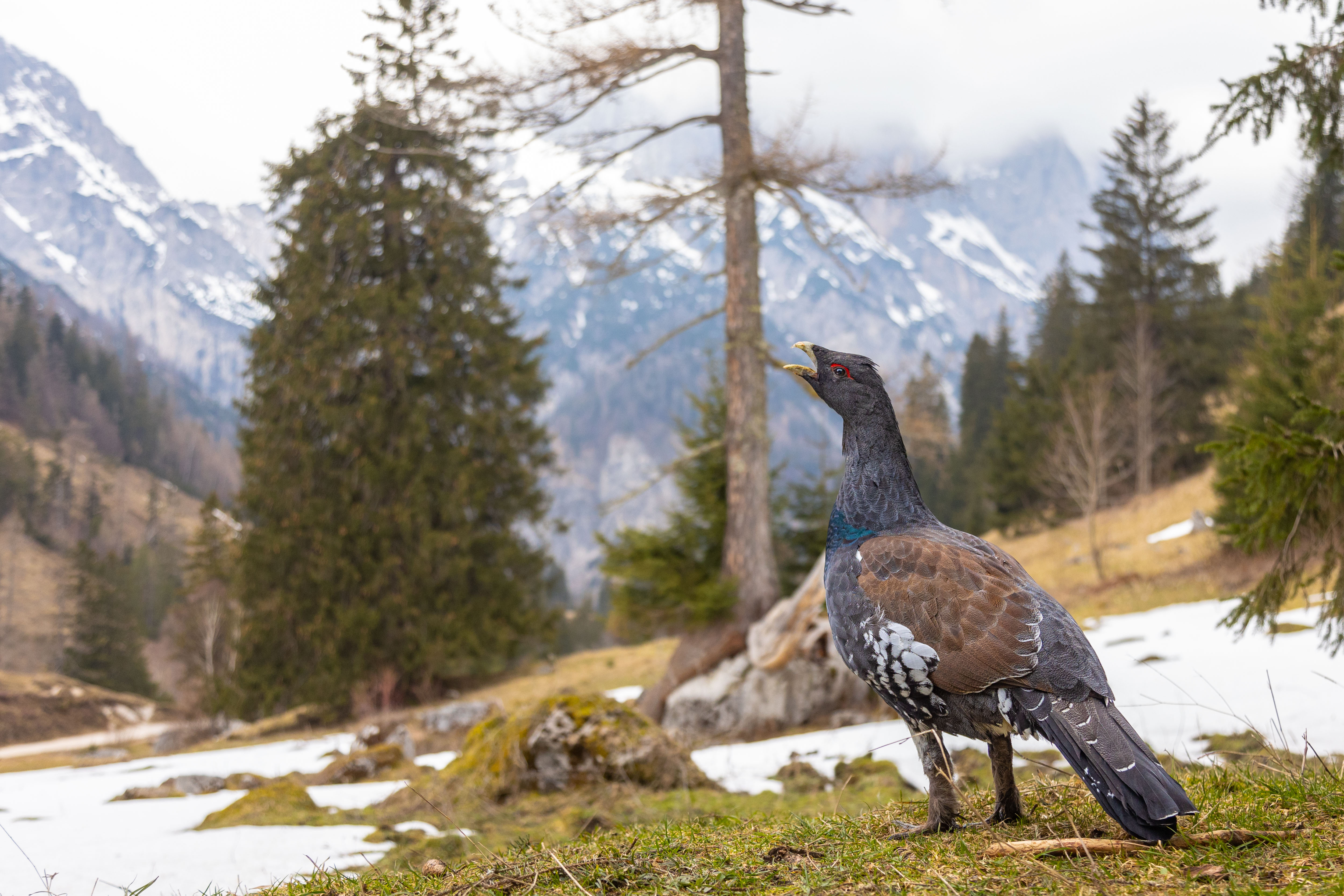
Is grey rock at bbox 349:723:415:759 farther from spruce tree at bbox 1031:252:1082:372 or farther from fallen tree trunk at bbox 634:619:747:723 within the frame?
spruce tree at bbox 1031:252:1082:372

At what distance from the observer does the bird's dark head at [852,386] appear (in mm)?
3256

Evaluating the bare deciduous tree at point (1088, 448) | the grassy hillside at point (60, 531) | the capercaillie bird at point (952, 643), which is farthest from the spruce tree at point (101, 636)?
the capercaillie bird at point (952, 643)

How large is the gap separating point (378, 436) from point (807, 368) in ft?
56.0

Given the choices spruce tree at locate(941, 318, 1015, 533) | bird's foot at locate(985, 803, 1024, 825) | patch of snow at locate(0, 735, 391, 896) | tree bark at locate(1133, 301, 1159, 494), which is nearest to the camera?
bird's foot at locate(985, 803, 1024, 825)

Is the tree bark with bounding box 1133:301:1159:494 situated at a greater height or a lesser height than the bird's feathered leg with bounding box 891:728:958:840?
greater

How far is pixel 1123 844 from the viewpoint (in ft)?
7.24

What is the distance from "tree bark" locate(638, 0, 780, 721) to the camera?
39.2 ft

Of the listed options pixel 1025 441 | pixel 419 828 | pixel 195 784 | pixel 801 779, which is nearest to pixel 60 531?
pixel 1025 441

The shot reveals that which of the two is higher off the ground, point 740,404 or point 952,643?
point 740,404

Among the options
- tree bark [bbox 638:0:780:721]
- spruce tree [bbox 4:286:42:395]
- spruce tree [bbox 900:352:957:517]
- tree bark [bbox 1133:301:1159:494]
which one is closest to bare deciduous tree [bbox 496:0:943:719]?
tree bark [bbox 638:0:780:721]

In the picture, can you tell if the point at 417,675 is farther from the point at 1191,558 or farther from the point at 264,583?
the point at 1191,558

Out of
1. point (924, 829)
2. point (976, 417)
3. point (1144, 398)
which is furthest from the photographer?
point (976, 417)

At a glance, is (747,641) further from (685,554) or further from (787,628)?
(685,554)

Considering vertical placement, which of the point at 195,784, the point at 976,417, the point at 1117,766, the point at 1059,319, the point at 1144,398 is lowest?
the point at 195,784
